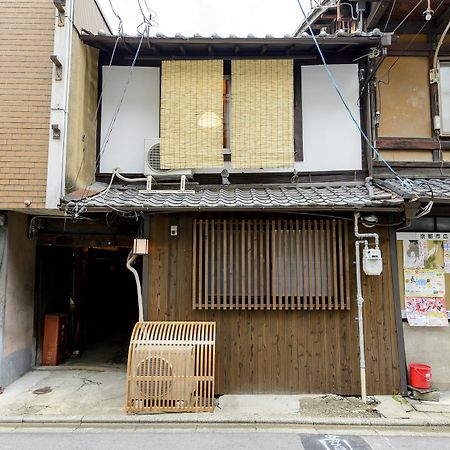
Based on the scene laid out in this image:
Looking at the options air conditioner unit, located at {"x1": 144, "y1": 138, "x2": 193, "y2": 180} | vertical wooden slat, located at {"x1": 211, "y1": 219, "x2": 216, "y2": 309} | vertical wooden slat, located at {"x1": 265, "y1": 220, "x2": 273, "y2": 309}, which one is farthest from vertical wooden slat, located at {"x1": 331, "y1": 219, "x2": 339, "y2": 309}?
air conditioner unit, located at {"x1": 144, "y1": 138, "x2": 193, "y2": 180}

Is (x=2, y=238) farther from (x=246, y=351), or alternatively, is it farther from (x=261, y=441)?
(x=261, y=441)

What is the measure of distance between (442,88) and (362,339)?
578 cm

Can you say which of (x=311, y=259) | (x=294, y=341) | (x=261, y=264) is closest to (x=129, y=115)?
(x=261, y=264)

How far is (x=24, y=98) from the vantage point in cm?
701

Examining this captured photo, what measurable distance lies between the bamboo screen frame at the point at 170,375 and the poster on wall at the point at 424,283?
4012mm

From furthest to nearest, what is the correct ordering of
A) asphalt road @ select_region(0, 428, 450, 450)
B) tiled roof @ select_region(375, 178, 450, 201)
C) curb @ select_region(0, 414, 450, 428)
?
tiled roof @ select_region(375, 178, 450, 201)
curb @ select_region(0, 414, 450, 428)
asphalt road @ select_region(0, 428, 450, 450)

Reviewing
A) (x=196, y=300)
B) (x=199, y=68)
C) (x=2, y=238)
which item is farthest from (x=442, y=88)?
(x=2, y=238)

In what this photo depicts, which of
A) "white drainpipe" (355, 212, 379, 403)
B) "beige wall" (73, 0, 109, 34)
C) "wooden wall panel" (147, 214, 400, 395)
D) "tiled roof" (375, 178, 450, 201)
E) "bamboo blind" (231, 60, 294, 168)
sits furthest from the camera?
"bamboo blind" (231, 60, 294, 168)

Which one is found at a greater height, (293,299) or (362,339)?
(293,299)

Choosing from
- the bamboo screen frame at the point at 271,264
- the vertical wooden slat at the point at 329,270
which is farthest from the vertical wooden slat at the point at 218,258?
the vertical wooden slat at the point at 329,270

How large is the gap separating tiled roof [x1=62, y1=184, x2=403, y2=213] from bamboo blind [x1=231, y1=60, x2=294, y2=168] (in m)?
0.67

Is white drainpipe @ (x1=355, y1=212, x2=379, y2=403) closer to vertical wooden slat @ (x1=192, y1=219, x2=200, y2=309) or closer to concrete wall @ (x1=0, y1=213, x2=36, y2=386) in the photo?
vertical wooden slat @ (x1=192, y1=219, x2=200, y2=309)

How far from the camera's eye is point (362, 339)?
6484mm

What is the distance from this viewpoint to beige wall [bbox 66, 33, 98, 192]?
23.1 ft
